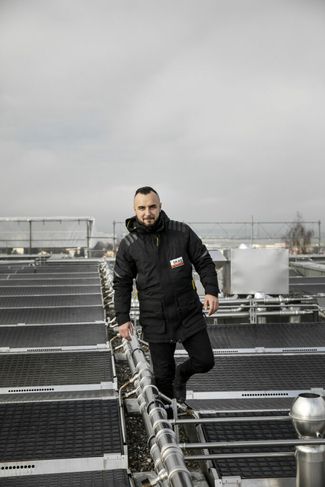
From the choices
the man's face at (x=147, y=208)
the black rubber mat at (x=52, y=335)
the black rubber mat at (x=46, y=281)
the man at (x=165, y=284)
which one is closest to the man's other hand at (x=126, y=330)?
the man at (x=165, y=284)

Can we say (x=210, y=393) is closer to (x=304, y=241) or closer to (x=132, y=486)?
(x=132, y=486)

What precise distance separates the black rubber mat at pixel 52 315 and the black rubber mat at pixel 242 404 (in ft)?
12.4

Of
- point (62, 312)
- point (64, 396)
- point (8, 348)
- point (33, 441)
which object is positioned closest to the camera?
point (33, 441)

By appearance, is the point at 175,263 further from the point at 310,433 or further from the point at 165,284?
the point at 310,433

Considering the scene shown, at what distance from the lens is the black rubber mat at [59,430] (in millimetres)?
3252

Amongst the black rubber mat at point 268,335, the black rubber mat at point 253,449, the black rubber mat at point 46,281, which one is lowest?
the black rubber mat at point 253,449

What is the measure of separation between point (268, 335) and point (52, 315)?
3.43 meters

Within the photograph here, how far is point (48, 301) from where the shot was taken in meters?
9.94

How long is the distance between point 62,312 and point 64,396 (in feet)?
14.3

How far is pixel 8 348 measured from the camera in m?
6.02

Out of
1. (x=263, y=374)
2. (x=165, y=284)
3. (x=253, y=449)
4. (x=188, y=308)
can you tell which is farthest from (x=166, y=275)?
(x=263, y=374)

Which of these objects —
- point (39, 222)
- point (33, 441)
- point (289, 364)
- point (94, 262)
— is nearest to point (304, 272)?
point (94, 262)

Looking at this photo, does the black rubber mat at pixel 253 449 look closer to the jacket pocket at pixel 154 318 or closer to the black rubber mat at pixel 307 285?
the jacket pocket at pixel 154 318

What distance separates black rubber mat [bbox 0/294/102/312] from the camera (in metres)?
9.54
